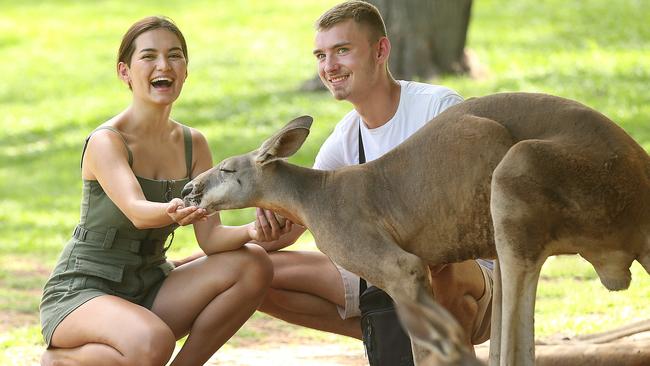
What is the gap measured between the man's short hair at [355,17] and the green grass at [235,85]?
2567 millimetres

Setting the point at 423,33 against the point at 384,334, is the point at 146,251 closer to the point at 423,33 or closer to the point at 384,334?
the point at 384,334

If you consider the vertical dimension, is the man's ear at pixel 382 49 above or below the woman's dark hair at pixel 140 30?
below

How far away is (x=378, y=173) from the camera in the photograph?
468 centimetres

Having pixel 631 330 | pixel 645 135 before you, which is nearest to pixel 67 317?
pixel 631 330

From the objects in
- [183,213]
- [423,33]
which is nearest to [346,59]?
[183,213]

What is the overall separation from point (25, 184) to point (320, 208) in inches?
367

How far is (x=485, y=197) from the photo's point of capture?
4359mm

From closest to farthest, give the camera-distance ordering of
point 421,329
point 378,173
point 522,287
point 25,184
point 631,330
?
point 421,329 < point 522,287 < point 378,173 < point 631,330 < point 25,184

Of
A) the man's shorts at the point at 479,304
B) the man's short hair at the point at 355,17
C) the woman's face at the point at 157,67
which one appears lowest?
the man's shorts at the point at 479,304

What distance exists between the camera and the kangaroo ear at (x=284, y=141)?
15.4ft

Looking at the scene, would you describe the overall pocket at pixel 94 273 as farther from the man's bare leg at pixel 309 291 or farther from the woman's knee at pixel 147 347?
the man's bare leg at pixel 309 291

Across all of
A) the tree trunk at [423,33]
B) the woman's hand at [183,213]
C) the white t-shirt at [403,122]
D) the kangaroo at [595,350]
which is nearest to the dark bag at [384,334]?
the kangaroo at [595,350]

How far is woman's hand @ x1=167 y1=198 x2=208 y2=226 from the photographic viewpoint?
189 inches

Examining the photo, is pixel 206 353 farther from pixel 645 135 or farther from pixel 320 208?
pixel 645 135
